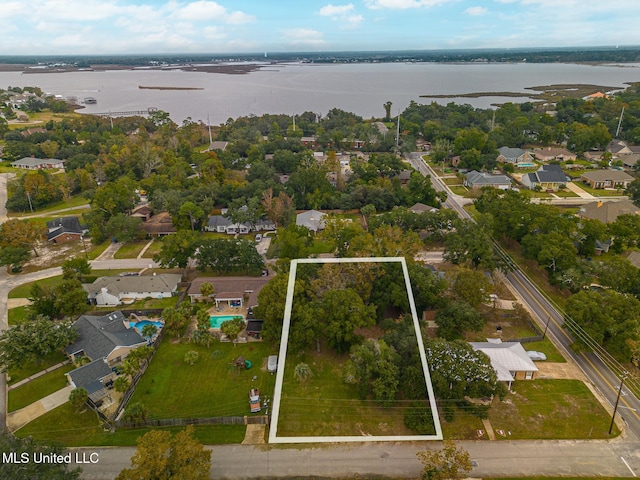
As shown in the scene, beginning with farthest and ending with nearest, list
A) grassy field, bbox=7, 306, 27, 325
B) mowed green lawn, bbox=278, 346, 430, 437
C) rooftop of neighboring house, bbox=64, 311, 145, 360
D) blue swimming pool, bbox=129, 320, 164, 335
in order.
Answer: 1. grassy field, bbox=7, 306, 27, 325
2. blue swimming pool, bbox=129, 320, 164, 335
3. rooftop of neighboring house, bbox=64, 311, 145, 360
4. mowed green lawn, bbox=278, 346, 430, 437

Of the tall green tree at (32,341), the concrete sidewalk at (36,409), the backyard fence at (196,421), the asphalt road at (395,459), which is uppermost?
the tall green tree at (32,341)

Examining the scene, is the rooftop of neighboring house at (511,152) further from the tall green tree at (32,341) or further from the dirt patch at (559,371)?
the tall green tree at (32,341)

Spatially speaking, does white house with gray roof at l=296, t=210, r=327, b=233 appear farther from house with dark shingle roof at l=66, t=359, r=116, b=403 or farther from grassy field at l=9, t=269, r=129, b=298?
house with dark shingle roof at l=66, t=359, r=116, b=403

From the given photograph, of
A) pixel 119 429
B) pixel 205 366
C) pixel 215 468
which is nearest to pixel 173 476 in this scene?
pixel 215 468

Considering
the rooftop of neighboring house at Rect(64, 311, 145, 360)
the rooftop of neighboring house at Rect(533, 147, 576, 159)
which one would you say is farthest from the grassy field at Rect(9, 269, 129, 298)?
the rooftop of neighboring house at Rect(533, 147, 576, 159)

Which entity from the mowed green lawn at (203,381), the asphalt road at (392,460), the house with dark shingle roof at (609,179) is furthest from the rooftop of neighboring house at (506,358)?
the house with dark shingle roof at (609,179)

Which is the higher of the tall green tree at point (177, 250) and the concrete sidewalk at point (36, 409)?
the tall green tree at point (177, 250)
